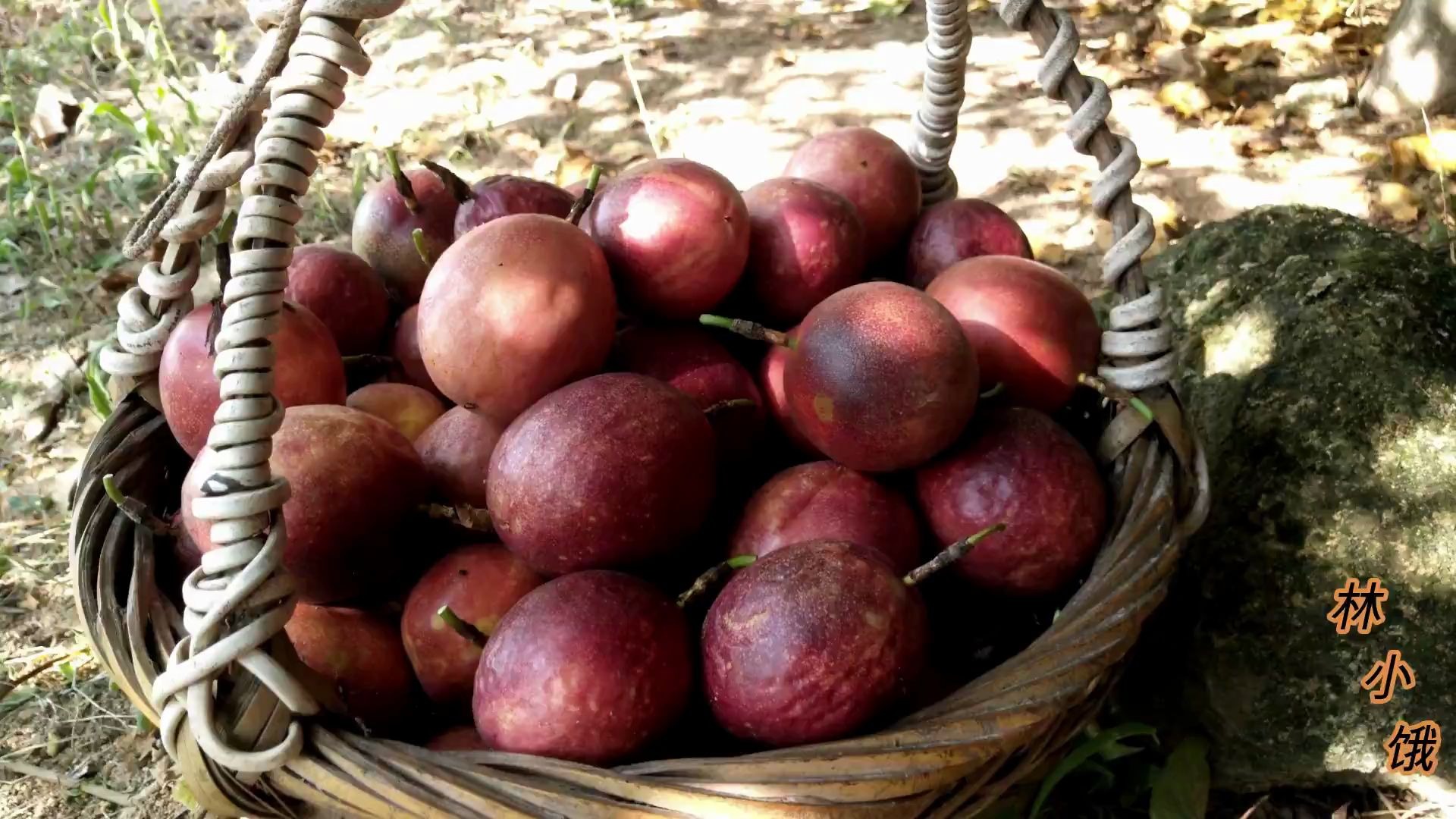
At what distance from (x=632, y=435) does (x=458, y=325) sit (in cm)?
26

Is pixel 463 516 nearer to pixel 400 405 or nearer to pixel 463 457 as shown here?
pixel 463 457

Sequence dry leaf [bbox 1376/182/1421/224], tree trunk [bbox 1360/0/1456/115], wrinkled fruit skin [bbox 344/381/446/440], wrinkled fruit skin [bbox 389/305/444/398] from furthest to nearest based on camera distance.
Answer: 1. tree trunk [bbox 1360/0/1456/115]
2. dry leaf [bbox 1376/182/1421/224]
3. wrinkled fruit skin [bbox 389/305/444/398]
4. wrinkled fruit skin [bbox 344/381/446/440]

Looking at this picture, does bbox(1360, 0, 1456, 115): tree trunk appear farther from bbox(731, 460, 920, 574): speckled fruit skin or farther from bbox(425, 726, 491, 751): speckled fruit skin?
bbox(425, 726, 491, 751): speckled fruit skin

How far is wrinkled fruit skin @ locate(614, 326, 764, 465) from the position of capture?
4.13 feet

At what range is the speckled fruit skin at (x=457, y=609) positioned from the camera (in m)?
1.10

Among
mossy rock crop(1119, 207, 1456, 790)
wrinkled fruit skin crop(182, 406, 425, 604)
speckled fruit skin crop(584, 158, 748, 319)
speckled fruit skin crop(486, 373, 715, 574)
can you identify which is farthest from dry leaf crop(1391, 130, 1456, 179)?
wrinkled fruit skin crop(182, 406, 425, 604)

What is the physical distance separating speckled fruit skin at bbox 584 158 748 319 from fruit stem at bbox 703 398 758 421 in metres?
0.15

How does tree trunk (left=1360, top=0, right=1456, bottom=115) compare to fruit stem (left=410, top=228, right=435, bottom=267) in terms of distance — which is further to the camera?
tree trunk (left=1360, top=0, right=1456, bottom=115)

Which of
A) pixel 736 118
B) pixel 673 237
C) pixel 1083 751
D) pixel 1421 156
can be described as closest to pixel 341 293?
pixel 673 237

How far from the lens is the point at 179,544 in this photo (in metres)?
1.20

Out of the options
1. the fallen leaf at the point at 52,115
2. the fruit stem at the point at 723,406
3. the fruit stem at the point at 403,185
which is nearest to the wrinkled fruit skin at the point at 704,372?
the fruit stem at the point at 723,406

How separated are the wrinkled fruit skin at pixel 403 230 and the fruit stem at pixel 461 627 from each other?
0.62 meters

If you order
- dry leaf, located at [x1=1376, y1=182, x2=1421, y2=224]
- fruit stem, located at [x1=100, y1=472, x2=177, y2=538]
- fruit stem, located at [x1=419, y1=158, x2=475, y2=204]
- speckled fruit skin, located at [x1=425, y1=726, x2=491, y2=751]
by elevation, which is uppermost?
fruit stem, located at [x1=419, y1=158, x2=475, y2=204]

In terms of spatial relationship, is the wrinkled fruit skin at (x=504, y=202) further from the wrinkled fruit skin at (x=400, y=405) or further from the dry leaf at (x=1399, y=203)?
the dry leaf at (x=1399, y=203)
